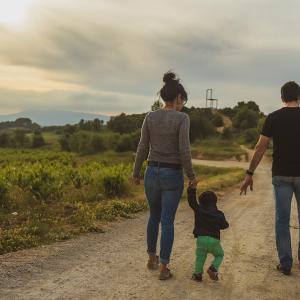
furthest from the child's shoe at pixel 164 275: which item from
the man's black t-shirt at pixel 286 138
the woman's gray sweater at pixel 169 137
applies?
the man's black t-shirt at pixel 286 138

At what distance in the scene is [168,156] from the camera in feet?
17.9

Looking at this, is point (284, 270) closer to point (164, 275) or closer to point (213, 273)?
point (213, 273)

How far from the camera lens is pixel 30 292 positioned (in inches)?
194

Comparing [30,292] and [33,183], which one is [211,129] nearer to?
[33,183]

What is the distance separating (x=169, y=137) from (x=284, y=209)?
176cm

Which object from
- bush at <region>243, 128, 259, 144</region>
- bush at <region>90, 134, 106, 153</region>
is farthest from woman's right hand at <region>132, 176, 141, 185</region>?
bush at <region>90, 134, 106, 153</region>

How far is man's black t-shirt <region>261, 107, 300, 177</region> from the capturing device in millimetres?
5723

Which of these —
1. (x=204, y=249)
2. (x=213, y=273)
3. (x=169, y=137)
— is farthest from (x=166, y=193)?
(x=213, y=273)

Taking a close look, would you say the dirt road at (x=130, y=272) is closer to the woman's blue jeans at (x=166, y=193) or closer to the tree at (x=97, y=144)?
the woman's blue jeans at (x=166, y=193)

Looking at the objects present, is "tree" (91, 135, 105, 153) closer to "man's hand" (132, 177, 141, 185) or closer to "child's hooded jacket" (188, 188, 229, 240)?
"man's hand" (132, 177, 141, 185)

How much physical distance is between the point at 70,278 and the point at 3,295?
2.91 feet

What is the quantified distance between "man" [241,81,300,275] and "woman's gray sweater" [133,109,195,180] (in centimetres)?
109

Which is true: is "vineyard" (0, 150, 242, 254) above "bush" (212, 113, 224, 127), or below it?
below

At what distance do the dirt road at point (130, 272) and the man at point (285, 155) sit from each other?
0.44m
